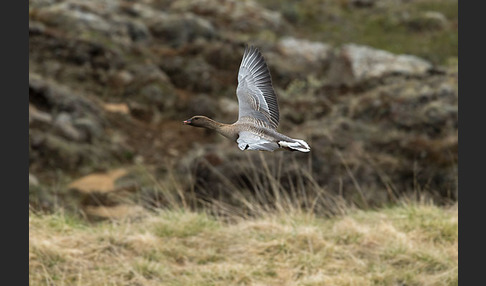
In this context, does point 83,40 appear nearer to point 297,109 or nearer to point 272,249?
point 297,109

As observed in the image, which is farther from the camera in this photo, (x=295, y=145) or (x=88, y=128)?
(x=88, y=128)

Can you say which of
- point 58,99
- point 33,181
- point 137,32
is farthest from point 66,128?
point 137,32

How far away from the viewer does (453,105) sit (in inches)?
404

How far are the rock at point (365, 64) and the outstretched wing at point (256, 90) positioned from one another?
14556mm

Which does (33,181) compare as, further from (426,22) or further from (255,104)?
(426,22)

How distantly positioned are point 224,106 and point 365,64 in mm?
5585

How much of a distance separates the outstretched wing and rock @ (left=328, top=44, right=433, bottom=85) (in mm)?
14556

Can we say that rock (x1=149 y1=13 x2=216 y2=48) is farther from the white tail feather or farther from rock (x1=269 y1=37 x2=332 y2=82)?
the white tail feather

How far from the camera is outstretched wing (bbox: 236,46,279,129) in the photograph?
366 cm

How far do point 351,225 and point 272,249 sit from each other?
1010mm

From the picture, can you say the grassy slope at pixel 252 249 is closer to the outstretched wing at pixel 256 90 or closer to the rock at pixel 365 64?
the outstretched wing at pixel 256 90

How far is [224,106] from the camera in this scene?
1628 centimetres

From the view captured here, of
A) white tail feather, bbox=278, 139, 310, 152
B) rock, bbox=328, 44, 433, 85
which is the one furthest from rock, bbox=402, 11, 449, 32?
white tail feather, bbox=278, 139, 310, 152

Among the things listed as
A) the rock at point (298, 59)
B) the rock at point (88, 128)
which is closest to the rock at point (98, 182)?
the rock at point (88, 128)
